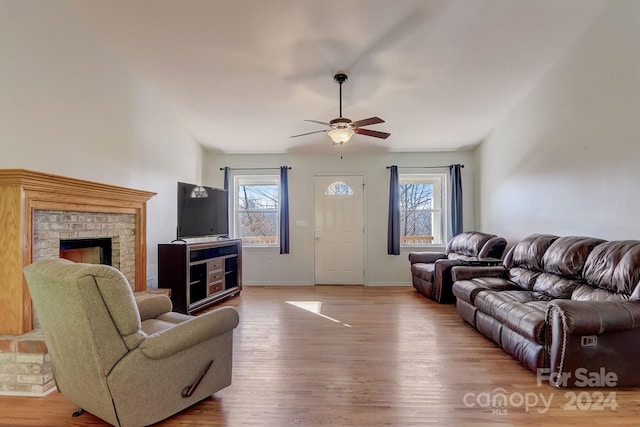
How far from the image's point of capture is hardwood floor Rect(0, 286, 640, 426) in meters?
1.89

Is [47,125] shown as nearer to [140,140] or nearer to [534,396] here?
[140,140]

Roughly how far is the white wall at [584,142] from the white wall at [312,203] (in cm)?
165

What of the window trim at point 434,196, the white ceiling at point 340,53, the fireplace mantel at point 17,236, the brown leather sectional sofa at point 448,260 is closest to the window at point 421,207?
the window trim at point 434,196

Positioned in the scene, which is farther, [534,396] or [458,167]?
[458,167]

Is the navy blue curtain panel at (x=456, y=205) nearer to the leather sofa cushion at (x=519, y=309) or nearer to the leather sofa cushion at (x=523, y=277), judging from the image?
the leather sofa cushion at (x=523, y=277)

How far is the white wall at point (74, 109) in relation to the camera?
7.66 ft

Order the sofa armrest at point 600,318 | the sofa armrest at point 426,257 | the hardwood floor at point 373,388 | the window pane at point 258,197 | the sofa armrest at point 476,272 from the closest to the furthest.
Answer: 1. the hardwood floor at point 373,388
2. the sofa armrest at point 600,318
3. the sofa armrest at point 476,272
4. the sofa armrest at point 426,257
5. the window pane at point 258,197

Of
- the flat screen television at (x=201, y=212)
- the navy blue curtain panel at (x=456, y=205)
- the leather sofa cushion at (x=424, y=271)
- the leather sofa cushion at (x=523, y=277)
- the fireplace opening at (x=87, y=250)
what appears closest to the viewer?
the fireplace opening at (x=87, y=250)

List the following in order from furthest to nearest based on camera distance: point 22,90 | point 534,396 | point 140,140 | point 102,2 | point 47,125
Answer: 1. point 140,140
2. point 102,2
3. point 47,125
4. point 22,90
5. point 534,396

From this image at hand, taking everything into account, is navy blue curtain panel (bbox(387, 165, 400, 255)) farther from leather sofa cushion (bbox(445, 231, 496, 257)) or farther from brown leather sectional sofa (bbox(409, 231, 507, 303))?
leather sofa cushion (bbox(445, 231, 496, 257))

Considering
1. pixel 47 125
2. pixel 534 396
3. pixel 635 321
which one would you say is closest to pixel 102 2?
pixel 47 125

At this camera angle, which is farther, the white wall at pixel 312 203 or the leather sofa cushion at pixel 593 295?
the white wall at pixel 312 203

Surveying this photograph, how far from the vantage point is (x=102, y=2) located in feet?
9.05

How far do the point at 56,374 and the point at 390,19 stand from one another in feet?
12.4
